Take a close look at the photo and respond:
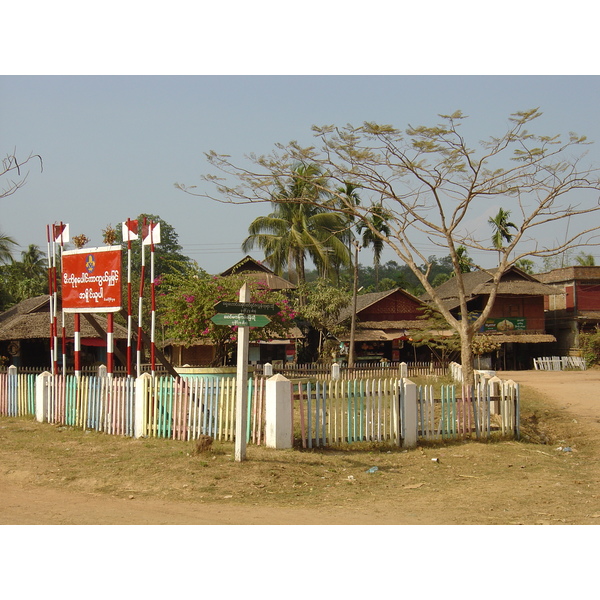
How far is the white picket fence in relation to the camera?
1585 inches

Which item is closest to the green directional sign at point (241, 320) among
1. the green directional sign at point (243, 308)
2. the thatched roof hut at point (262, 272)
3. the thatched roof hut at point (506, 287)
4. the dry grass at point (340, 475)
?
the green directional sign at point (243, 308)

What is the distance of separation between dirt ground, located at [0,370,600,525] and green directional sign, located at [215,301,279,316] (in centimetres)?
253

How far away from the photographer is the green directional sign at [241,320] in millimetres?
10273

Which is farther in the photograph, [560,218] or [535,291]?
[535,291]

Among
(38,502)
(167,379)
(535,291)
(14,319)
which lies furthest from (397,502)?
(535,291)

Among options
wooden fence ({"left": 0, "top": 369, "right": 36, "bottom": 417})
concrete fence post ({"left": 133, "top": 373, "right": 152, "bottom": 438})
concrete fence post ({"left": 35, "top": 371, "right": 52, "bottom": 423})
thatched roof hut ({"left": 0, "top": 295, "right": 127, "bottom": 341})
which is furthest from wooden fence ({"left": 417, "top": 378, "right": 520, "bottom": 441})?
thatched roof hut ({"left": 0, "top": 295, "right": 127, "bottom": 341})

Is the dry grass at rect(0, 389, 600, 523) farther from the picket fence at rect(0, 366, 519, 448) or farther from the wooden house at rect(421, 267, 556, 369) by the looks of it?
the wooden house at rect(421, 267, 556, 369)

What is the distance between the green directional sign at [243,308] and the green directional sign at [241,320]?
0.06m

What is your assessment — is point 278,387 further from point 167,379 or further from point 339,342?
point 339,342

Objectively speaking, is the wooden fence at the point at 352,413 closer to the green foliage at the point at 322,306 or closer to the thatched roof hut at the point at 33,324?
the thatched roof hut at the point at 33,324

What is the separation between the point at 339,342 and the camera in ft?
137

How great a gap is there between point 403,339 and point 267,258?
9848mm

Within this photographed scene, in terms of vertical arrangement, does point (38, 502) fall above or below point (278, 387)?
below

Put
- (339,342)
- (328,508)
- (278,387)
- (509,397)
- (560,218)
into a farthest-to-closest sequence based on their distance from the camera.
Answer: (339,342) < (560,218) < (509,397) < (278,387) < (328,508)
